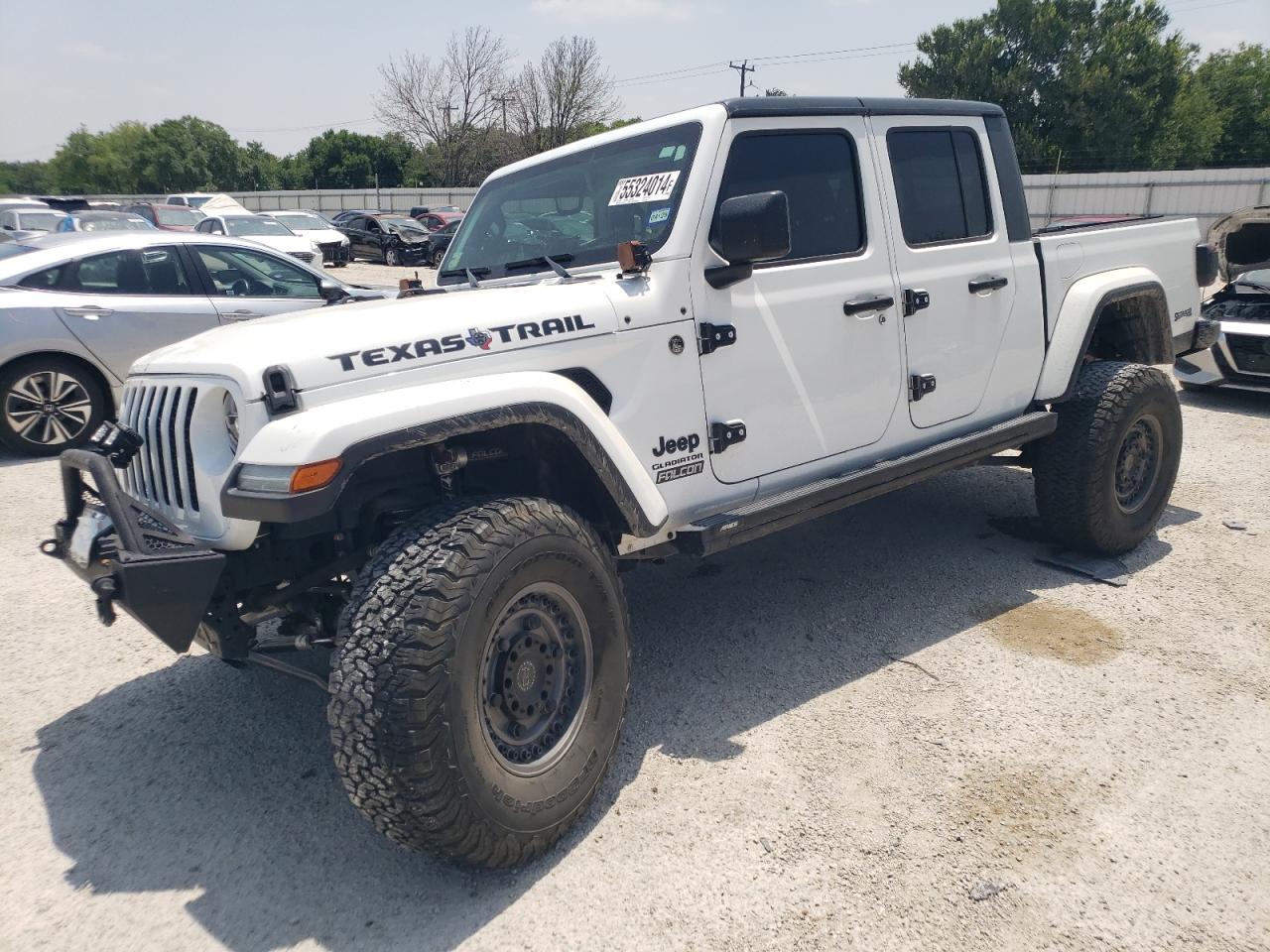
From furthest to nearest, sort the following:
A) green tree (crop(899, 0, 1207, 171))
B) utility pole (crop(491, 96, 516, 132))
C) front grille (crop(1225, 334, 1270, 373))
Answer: utility pole (crop(491, 96, 516, 132)) < green tree (crop(899, 0, 1207, 171)) < front grille (crop(1225, 334, 1270, 373))

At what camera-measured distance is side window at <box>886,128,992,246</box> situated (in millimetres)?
4031

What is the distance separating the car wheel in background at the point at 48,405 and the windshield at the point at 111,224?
31.6 ft

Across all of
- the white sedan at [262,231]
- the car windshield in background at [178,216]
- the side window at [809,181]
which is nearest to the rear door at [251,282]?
the side window at [809,181]

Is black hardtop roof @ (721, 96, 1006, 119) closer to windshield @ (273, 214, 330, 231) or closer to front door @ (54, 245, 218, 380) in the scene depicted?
front door @ (54, 245, 218, 380)

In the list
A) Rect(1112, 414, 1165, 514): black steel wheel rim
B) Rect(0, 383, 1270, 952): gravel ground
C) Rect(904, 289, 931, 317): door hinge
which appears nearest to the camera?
Rect(0, 383, 1270, 952): gravel ground

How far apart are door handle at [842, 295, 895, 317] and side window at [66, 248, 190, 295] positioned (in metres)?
5.86

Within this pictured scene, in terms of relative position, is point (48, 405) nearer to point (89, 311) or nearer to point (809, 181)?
point (89, 311)

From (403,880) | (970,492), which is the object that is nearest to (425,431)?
(403,880)

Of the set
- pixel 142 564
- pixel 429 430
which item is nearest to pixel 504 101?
pixel 429 430

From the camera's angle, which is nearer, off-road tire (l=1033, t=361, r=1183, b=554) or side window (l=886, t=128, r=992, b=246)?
side window (l=886, t=128, r=992, b=246)

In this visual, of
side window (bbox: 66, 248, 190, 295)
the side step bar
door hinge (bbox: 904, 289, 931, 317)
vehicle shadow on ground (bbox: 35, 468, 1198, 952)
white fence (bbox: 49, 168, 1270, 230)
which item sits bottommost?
vehicle shadow on ground (bbox: 35, 468, 1198, 952)

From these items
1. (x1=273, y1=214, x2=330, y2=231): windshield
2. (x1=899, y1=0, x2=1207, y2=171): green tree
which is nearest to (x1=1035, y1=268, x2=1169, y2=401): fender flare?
(x1=273, y1=214, x2=330, y2=231): windshield

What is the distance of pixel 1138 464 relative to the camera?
5.02 meters

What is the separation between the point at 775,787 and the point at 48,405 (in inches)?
258
